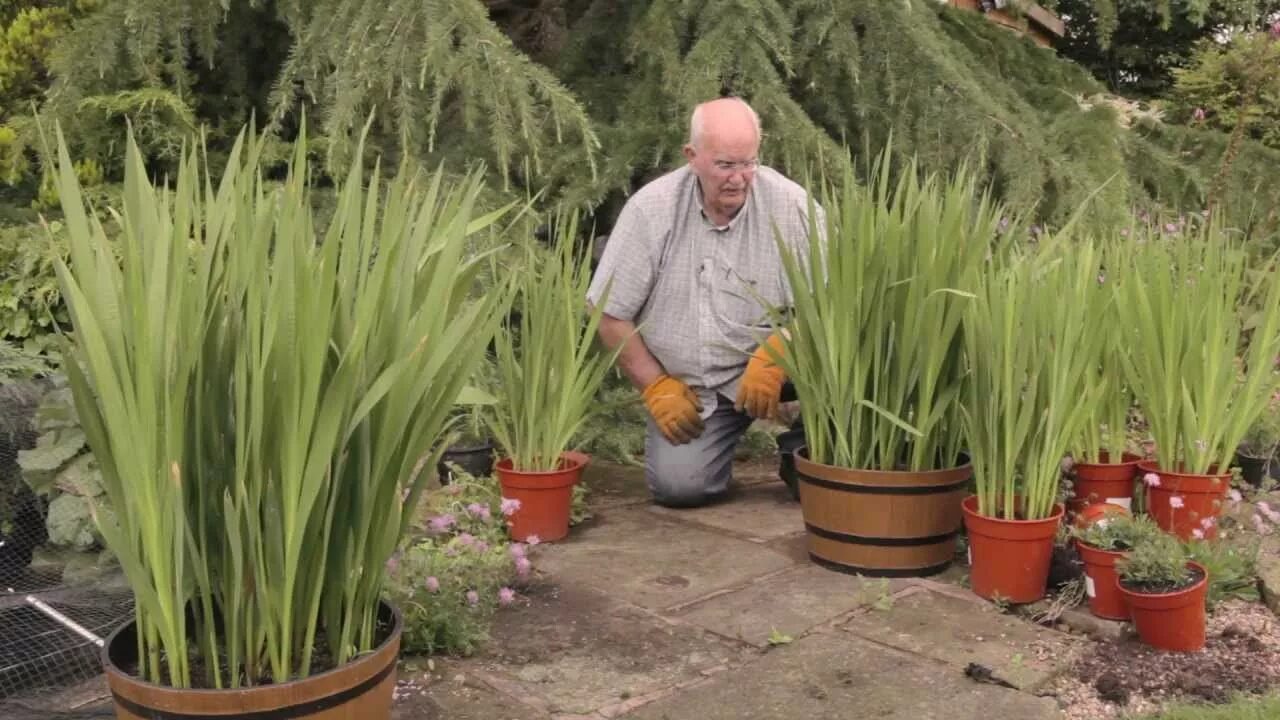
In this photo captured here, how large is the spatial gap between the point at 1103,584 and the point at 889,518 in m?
0.46

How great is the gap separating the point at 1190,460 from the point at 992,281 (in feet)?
2.36

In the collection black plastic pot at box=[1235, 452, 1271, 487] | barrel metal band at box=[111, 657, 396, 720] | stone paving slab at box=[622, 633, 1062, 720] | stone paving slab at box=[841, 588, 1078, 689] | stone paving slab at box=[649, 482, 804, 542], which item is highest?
barrel metal band at box=[111, 657, 396, 720]

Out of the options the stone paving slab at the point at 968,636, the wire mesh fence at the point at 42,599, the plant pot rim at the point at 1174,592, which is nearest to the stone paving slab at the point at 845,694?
the stone paving slab at the point at 968,636

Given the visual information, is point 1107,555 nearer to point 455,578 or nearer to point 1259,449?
point 455,578

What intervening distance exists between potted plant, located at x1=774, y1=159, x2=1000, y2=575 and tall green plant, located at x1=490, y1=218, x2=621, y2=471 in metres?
0.56

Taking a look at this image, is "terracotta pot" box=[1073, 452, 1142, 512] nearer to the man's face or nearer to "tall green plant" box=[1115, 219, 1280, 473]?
"tall green plant" box=[1115, 219, 1280, 473]

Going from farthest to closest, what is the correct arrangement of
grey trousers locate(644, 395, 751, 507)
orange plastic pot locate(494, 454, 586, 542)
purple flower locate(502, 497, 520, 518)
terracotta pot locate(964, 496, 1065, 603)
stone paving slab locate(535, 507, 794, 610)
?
grey trousers locate(644, 395, 751, 507), orange plastic pot locate(494, 454, 586, 542), purple flower locate(502, 497, 520, 518), stone paving slab locate(535, 507, 794, 610), terracotta pot locate(964, 496, 1065, 603)

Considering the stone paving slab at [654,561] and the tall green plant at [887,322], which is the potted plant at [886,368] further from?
the stone paving slab at [654,561]

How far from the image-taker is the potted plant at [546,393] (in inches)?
107

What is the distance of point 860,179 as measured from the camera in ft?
13.9

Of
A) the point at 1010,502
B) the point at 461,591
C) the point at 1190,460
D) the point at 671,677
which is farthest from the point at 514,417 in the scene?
the point at 1190,460

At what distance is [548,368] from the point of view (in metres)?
2.79

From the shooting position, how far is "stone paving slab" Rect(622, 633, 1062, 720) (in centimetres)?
176

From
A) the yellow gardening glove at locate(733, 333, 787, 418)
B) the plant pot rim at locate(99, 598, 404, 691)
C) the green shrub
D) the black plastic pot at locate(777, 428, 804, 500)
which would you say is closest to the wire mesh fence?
the plant pot rim at locate(99, 598, 404, 691)
